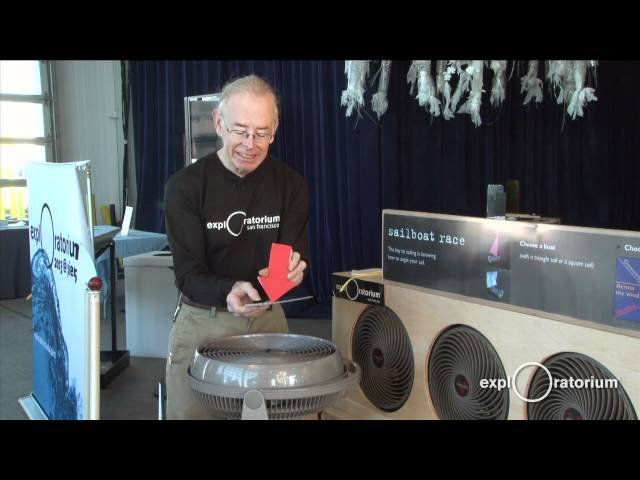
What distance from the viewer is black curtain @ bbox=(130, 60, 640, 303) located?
19.0 feet

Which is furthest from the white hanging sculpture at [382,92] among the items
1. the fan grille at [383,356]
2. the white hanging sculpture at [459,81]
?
the fan grille at [383,356]

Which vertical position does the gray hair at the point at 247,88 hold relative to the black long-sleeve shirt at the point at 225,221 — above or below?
above

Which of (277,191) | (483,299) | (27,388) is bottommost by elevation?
(27,388)

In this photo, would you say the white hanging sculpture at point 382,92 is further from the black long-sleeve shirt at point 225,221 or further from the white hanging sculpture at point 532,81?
the black long-sleeve shirt at point 225,221

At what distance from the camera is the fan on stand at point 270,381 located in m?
1.44

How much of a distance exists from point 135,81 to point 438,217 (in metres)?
7.23

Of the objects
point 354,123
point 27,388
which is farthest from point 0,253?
point 354,123

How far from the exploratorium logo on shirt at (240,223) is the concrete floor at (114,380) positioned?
2.04 metres

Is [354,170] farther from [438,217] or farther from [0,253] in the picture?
[438,217]

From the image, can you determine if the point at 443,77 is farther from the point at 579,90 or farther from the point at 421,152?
the point at 421,152

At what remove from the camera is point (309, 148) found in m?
6.40

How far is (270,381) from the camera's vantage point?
144 cm

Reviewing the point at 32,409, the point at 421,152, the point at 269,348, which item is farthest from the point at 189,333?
the point at 421,152

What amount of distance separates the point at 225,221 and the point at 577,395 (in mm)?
1045
